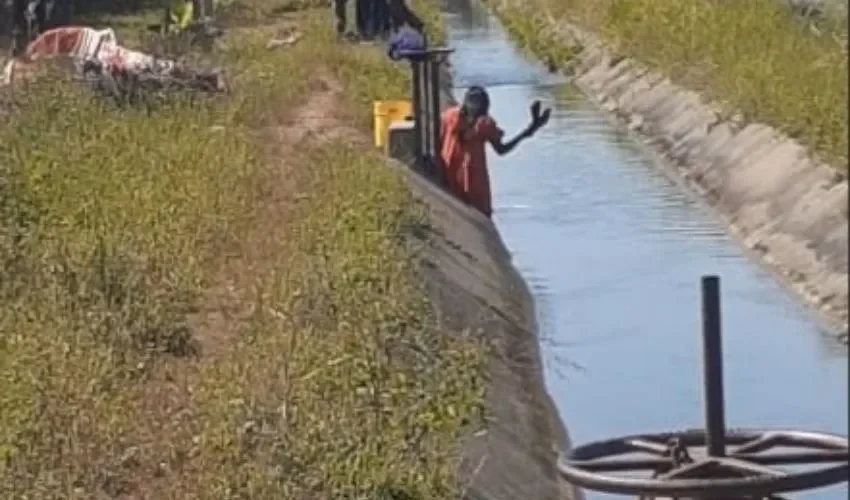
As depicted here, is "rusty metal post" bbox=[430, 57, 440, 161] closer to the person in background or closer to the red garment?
the red garment

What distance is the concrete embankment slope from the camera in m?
8.72

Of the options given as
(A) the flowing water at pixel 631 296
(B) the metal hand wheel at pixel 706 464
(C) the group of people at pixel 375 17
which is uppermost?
(B) the metal hand wheel at pixel 706 464

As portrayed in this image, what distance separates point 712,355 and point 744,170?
9105mm

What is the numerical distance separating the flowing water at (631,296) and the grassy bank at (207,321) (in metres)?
1.08

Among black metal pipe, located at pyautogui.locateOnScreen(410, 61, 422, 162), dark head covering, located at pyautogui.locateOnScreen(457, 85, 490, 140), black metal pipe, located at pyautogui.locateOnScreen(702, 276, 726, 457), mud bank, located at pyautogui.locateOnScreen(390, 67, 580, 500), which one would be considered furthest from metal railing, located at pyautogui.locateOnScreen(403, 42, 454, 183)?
black metal pipe, located at pyautogui.locateOnScreen(702, 276, 726, 457)

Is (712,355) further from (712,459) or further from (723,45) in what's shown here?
(723,45)

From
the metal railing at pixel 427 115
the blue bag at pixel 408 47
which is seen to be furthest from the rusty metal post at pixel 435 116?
the blue bag at pixel 408 47

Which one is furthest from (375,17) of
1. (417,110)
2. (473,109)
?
(473,109)

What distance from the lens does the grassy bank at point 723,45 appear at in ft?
36.4

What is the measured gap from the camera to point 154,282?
991cm

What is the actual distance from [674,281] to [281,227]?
2724 mm

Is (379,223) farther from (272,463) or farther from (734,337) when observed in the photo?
(272,463)

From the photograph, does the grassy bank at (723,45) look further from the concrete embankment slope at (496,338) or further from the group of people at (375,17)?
the group of people at (375,17)

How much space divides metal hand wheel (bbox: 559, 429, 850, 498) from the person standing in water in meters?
8.32
